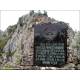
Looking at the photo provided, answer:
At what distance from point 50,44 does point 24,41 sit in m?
0.49

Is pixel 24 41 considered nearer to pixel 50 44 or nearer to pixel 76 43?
pixel 50 44

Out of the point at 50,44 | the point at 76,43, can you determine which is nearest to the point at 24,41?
the point at 50,44

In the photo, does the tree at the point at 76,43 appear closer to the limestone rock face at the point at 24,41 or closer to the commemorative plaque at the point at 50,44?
the commemorative plaque at the point at 50,44

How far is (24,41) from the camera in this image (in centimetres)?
661

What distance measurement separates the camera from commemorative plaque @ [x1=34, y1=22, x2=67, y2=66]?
652cm

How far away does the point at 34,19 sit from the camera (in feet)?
21.7

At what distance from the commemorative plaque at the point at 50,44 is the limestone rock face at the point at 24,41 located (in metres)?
0.08

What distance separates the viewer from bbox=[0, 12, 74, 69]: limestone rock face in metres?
6.59

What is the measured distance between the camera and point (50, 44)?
6.54 m

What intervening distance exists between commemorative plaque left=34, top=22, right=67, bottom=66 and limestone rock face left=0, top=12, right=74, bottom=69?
3.1 inches

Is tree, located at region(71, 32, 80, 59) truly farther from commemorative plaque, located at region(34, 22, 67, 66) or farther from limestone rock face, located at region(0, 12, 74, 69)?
limestone rock face, located at region(0, 12, 74, 69)

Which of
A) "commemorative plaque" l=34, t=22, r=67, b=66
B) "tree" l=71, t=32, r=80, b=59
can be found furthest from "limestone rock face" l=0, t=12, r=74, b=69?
"tree" l=71, t=32, r=80, b=59

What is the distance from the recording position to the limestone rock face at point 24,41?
259 inches
